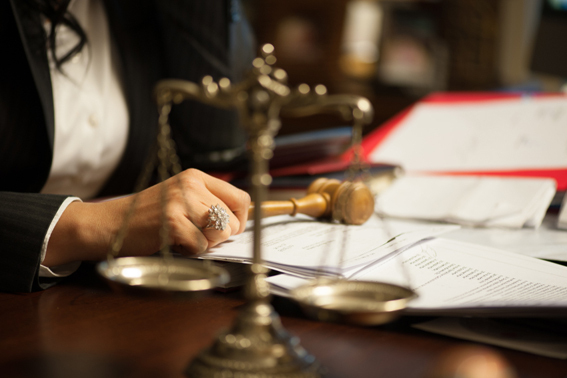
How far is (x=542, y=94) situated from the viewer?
4.50 feet

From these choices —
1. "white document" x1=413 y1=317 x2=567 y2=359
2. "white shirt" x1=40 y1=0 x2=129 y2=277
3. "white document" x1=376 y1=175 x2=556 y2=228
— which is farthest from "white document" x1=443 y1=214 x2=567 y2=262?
"white shirt" x1=40 y1=0 x2=129 y2=277

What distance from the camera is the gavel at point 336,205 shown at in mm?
750

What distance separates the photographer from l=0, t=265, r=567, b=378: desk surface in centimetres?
39

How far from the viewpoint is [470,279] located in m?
0.57

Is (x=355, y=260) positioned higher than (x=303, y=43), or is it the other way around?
(x=303, y=43)

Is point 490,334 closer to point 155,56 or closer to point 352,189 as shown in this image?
point 352,189

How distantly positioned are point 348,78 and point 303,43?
329 mm

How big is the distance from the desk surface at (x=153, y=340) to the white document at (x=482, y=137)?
78cm

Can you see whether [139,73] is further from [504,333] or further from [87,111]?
[504,333]

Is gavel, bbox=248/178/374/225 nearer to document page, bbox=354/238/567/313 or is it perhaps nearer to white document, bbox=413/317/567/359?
document page, bbox=354/238/567/313

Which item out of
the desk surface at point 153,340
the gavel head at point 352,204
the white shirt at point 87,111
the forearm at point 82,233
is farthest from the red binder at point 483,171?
the forearm at point 82,233

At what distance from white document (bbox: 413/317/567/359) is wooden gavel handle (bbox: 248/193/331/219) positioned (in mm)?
307

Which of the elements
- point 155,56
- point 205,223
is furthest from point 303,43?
point 205,223

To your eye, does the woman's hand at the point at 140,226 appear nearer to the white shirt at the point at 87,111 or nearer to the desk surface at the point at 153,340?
the desk surface at the point at 153,340
